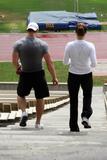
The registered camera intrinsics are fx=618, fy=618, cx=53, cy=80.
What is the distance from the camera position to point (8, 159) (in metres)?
4.97

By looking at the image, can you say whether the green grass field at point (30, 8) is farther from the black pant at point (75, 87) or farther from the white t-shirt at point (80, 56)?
the white t-shirt at point (80, 56)

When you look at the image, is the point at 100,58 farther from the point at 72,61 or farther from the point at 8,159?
the point at 8,159

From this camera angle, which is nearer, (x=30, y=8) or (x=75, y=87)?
(x=75, y=87)

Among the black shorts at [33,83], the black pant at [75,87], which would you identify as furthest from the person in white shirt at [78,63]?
the black shorts at [33,83]

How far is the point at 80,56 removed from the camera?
26.2ft

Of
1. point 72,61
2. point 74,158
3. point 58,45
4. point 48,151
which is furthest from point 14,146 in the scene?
point 58,45

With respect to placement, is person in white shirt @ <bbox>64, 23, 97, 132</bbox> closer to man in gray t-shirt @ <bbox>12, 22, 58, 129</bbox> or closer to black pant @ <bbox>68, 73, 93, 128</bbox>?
black pant @ <bbox>68, 73, 93, 128</bbox>

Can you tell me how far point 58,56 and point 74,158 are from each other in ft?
95.6

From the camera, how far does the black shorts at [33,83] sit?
27.5 feet

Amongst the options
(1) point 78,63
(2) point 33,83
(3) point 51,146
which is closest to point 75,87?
(1) point 78,63

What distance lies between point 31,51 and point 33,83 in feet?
1.73

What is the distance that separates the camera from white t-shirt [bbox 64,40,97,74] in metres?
7.93

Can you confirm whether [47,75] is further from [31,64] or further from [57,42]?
[31,64]

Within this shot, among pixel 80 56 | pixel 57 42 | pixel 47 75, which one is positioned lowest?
pixel 57 42
